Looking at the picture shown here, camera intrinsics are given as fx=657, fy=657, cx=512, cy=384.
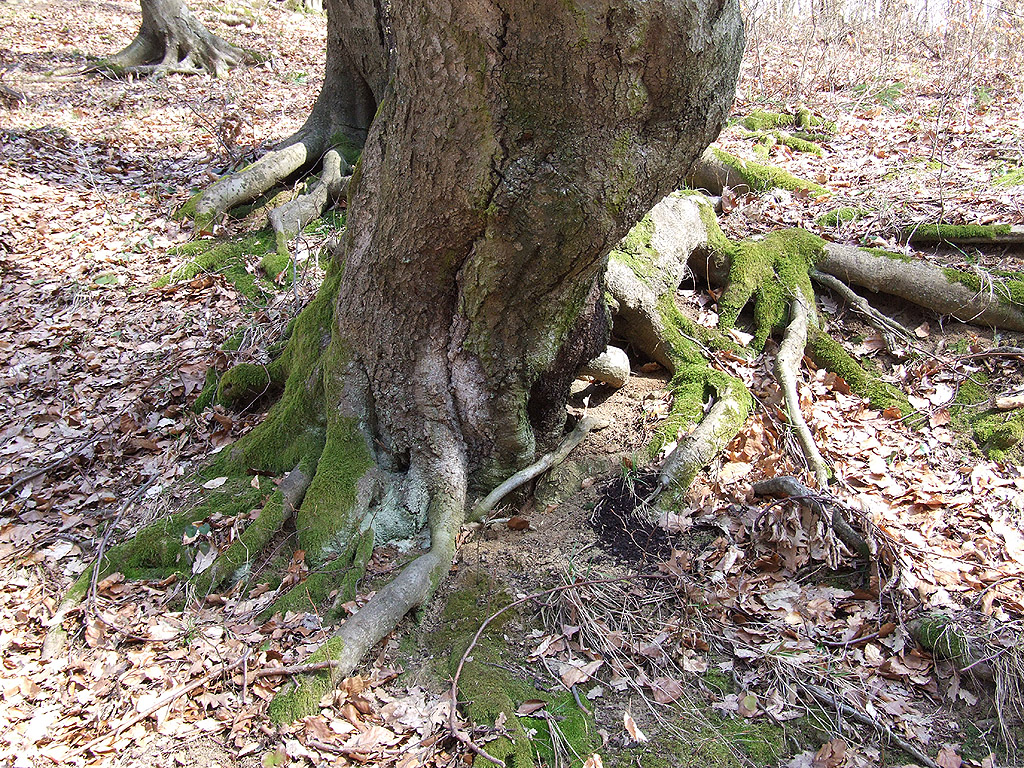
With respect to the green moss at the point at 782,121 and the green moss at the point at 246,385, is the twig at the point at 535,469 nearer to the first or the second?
the green moss at the point at 246,385

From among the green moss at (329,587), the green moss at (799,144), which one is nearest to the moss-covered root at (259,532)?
the green moss at (329,587)

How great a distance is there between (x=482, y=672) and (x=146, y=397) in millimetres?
3591

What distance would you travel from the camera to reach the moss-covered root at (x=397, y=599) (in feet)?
9.61

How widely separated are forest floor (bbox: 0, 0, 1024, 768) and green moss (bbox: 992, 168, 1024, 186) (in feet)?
0.31

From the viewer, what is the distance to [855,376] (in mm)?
4984

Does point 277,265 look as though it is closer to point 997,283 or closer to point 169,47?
point 997,283

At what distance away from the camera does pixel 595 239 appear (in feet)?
9.78

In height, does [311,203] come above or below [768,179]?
below

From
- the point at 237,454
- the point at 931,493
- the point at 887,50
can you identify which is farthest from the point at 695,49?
the point at 887,50

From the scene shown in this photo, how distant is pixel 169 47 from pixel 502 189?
12.0 metres

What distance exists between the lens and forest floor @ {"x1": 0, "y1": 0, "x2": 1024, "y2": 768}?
2904 mm

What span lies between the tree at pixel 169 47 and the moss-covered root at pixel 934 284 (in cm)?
1146

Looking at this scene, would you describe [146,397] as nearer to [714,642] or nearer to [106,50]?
[714,642]

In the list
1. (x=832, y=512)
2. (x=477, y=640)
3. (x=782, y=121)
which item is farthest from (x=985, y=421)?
(x=782, y=121)
